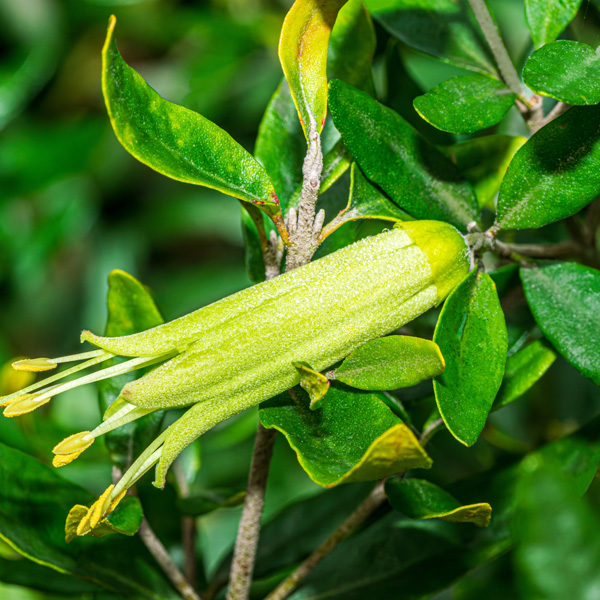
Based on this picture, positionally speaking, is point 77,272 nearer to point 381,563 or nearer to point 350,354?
point 381,563

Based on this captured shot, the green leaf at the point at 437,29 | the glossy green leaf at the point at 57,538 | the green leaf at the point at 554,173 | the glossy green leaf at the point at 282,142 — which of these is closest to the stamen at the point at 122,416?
the glossy green leaf at the point at 57,538

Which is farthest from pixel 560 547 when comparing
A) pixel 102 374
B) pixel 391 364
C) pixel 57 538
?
pixel 57 538

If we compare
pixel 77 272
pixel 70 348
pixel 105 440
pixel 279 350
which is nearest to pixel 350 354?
pixel 279 350

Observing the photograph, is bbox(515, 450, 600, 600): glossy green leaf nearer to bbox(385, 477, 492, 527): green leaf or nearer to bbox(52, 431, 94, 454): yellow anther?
bbox(385, 477, 492, 527): green leaf

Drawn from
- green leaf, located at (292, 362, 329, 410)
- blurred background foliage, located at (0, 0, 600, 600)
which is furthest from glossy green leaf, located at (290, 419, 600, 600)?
green leaf, located at (292, 362, 329, 410)

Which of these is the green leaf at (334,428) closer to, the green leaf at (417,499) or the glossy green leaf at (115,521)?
the green leaf at (417,499)

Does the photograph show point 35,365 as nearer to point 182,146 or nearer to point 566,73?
point 182,146
